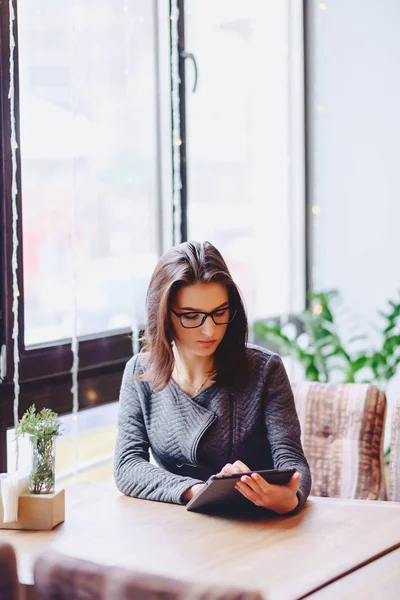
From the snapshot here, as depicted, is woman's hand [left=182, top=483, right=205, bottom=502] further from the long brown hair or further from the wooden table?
the long brown hair

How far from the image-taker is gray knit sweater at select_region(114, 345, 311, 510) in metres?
1.95

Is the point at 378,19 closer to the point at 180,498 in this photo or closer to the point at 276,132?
the point at 276,132

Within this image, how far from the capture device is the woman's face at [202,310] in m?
1.95

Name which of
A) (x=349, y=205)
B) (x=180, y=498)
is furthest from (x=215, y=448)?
(x=349, y=205)

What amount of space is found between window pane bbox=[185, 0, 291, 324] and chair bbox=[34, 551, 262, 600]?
8.29 ft

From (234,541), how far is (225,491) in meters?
0.13

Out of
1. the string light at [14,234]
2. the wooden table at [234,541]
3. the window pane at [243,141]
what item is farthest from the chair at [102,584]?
the window pane at [243,141]

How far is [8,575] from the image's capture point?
80 cm

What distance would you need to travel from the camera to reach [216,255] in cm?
201

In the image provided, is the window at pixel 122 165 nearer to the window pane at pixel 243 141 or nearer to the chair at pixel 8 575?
→ the window pane at pixel 243 141

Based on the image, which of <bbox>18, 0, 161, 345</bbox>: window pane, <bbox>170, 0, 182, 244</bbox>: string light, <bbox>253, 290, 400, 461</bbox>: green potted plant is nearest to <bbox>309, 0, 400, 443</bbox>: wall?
<bbox>253, 290, 400, 461</bbox>: green potted plant

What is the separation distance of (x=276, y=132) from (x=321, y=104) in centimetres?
27

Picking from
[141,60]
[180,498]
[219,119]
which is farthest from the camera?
[219,119]

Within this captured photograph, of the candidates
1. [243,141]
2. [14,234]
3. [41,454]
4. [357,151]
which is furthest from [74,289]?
[357,151]
